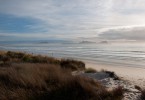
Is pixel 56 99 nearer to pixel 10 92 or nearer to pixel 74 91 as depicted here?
pixel 74 91

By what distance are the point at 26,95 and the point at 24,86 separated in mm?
876

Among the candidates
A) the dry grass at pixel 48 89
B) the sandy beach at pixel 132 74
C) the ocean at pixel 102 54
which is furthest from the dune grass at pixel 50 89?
the ocean at pixel 102 54

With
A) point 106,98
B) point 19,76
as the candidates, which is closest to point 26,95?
point 19,76

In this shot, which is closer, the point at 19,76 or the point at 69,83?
the point at 69,83

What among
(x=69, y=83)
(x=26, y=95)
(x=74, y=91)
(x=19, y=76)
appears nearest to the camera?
(x=26, y=95)

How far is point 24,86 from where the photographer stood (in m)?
7.91

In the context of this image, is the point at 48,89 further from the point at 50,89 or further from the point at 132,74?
the point at 132,74

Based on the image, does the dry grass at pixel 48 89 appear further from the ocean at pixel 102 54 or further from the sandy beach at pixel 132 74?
the ocean at pixel 102 54

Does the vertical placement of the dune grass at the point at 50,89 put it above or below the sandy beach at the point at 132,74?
above

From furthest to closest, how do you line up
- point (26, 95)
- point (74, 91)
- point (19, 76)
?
point (19, 76) → point (74, 91) → point (26, 95)

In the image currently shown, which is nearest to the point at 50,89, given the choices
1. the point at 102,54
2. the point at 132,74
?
the point at 132,74

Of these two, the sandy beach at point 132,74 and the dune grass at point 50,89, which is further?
the sandy beach at point 132,74

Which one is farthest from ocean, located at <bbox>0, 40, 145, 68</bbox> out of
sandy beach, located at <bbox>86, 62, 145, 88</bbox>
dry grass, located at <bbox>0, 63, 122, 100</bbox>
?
dry grass, located at <bbox>0, 63, 122, 100</bbox>

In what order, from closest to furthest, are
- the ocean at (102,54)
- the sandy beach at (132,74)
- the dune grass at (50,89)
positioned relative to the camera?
the dune grass at (50,89), the sandy beach at (132,74), the ocean at (102,54)
